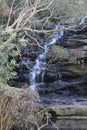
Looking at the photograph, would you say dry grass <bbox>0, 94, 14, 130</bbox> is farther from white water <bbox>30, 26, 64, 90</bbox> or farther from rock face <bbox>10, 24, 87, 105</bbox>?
white water <bbox>30, 26, 64, 90</bbox>

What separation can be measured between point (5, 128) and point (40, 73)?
764 cm

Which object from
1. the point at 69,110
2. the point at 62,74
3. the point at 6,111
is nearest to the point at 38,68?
the point at 62,74

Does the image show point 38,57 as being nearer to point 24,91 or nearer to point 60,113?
point 60,113

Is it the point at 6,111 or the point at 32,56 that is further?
the point at 32,56

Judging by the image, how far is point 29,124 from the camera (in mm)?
9219

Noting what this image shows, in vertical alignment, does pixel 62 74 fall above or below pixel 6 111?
below

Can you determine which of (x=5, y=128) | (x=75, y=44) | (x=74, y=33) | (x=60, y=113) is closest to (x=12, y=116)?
(x=5, y=128)

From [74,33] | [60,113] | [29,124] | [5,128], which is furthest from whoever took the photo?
[74,33]

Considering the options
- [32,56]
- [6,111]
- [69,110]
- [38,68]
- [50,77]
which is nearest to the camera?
[6,111]

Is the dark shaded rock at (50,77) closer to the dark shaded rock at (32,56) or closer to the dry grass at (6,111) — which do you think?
the dark shaded rock at (32,56)

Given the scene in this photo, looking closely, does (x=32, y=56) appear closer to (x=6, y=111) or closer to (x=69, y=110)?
(x=69, y=110)

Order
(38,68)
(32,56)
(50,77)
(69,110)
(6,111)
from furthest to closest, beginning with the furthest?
(32,56), (38,68), (50,77), (69,110), (6,111)

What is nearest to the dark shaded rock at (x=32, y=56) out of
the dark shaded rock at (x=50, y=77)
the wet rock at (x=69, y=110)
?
the dark shaded rock at (x=50, y=77)

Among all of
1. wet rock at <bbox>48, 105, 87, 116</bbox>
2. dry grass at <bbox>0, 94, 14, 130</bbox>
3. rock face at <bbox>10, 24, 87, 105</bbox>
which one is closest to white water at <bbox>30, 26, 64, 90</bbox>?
rock face at <bbox>10, 24, 87, 105</bbox>
